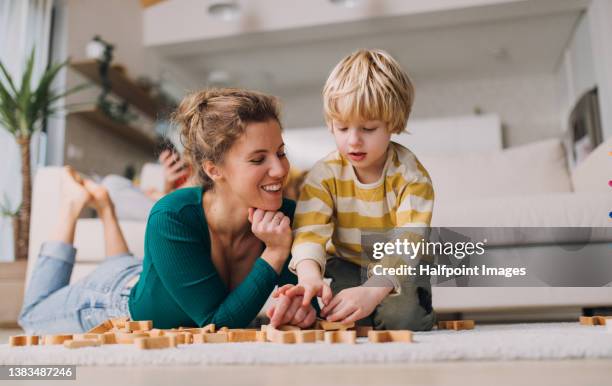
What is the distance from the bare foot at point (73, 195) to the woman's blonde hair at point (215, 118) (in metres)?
0.76

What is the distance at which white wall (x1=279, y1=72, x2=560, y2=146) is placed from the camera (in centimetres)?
663

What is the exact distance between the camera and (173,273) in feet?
4.16

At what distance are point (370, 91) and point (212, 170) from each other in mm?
427

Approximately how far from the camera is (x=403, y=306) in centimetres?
132

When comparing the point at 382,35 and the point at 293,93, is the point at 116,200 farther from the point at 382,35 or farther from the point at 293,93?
the point at 293,93

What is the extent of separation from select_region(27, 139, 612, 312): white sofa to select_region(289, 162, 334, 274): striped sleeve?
756 millimetres

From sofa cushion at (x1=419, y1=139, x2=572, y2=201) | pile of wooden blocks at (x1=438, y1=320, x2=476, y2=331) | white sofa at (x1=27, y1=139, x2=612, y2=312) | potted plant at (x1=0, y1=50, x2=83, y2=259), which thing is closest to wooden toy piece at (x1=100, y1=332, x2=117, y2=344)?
pile of wooden blocks at (x1=438, y1=320, x2=476, y2=331)

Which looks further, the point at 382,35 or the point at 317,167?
the point at 382,35

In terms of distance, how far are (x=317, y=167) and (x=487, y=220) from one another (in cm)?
86

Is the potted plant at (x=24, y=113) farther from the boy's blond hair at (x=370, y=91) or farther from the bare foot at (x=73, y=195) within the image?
the boy's blond hair at (x=370, y=91)

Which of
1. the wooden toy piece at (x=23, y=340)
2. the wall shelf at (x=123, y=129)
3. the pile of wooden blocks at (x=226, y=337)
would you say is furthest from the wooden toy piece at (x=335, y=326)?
the wall shelf at (x=123, y=129)

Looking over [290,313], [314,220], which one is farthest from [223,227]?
[290,313]

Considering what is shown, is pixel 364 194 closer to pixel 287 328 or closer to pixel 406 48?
pixel 287 328

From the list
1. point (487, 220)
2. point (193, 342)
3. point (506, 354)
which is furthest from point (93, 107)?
point (506, 354)
